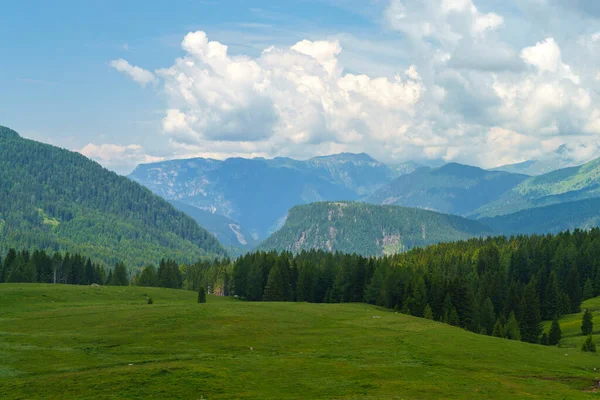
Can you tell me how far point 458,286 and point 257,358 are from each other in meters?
76.5

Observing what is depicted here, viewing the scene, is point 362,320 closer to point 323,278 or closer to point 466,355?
point 466,355

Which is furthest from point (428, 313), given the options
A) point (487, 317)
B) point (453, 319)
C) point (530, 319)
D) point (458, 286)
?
point (530, 319)

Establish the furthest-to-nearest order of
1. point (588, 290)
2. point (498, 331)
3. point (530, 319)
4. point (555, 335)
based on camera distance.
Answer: point (588, 290), point (530, 319), point (498, 331), point (555, 335)

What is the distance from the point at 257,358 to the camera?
2357 inches

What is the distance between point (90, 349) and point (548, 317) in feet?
427

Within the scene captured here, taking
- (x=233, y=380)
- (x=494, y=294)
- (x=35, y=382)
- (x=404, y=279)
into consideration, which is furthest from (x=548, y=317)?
(x=35, y=382)

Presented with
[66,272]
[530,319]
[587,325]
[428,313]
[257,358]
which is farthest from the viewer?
[66,272]

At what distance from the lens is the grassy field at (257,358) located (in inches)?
1841

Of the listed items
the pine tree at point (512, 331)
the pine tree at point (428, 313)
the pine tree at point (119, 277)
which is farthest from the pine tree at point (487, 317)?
the pine tree at point (119, 277)

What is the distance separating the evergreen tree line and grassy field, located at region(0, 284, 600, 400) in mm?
30355

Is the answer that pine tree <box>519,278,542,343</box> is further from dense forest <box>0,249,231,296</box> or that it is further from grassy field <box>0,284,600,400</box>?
dense forest <box>0,249,231,296</box>

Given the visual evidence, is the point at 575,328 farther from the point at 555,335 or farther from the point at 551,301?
the point at 551,301

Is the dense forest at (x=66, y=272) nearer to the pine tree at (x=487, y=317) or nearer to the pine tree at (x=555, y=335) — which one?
the pine tree at (x=487, y=317)

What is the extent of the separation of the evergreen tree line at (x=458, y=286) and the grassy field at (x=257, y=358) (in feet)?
99.6
